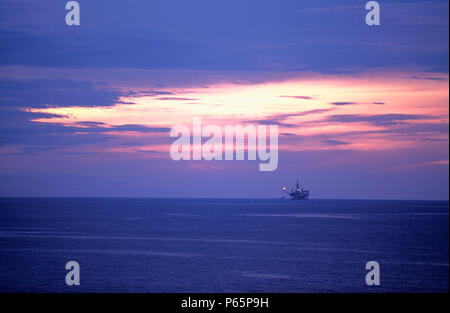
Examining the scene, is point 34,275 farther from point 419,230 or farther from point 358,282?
point 419,230

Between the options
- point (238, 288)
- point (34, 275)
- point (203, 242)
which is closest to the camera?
point (238, 288)

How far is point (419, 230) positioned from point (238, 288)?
62567 millimetres

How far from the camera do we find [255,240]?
79.1m

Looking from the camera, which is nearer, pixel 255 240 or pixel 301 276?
pixel 301 276

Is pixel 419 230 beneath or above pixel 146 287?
above

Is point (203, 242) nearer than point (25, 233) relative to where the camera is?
Yes

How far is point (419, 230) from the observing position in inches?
3787

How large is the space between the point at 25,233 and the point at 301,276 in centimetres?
5755
